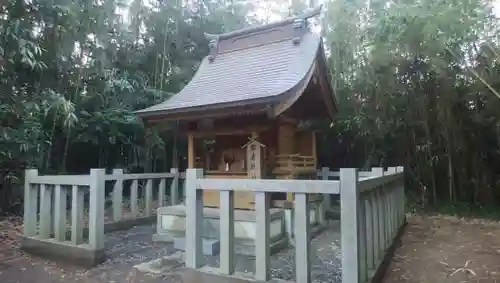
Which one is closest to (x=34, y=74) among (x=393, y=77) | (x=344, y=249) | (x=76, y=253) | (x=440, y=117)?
(x=76, y=253)

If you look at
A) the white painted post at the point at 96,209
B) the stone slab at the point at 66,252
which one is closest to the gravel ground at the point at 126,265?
the stone slab at the point at 66,252

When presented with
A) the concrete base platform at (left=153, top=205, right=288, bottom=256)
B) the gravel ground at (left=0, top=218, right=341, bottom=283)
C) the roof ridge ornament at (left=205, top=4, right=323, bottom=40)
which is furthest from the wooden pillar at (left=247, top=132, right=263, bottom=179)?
the roof ridge ornament at (left=205, top=4, right=323, bottom=40)

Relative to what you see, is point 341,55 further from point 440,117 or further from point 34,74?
point 34,74

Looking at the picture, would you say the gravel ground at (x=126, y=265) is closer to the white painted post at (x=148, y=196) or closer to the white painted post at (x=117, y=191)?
the white painted post at (x=117, y=191)

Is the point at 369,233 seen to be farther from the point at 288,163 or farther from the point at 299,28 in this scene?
the point at 299,28

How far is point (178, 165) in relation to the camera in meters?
8.77

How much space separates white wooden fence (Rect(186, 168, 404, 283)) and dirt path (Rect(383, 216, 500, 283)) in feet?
2.00

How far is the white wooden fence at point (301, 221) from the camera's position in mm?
1952

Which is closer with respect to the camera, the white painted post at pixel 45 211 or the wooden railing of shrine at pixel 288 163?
the white painted post at pixel 45 211

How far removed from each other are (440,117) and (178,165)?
5.88m

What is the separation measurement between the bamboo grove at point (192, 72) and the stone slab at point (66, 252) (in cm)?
207

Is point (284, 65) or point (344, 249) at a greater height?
point (284, 65)

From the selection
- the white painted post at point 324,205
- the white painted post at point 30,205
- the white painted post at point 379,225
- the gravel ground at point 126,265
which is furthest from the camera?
the white painted post at point 324,205

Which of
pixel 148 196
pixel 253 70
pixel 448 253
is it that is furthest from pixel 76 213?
pixel 448 253
